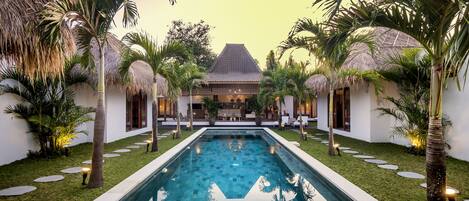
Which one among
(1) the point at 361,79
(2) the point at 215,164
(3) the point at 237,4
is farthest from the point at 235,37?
(2) the point at 215,164

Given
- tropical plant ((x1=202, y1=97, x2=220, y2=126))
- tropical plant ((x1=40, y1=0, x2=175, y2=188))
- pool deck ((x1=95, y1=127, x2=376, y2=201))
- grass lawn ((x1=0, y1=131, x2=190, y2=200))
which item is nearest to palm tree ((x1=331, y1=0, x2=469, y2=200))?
pool deck ((x1=95, y1=127, x2=376, y2=201))

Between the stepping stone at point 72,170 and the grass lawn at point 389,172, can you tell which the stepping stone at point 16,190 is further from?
the grass lawn at point 389,172

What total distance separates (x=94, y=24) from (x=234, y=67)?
70.9 feet

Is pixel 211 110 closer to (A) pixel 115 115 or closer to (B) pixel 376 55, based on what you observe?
(A) pixel 115 115

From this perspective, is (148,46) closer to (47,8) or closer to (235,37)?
(47,8)

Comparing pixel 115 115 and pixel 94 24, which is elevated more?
pixel 94 24

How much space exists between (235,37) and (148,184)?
1202 inches

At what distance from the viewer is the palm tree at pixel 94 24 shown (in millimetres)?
4590

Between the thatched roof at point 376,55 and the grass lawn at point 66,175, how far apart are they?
Answer: 754 cm

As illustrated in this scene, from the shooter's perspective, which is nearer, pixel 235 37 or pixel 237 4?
pixel 237 4

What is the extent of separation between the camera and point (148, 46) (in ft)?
27.4

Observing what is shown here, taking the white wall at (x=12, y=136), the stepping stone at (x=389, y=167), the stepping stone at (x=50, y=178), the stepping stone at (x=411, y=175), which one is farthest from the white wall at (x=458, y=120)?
the white wall at (x=12, y=136)

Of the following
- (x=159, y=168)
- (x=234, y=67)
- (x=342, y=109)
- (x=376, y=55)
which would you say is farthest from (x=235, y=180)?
(x=234, y=67)

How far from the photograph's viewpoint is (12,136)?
7711 millimetres
